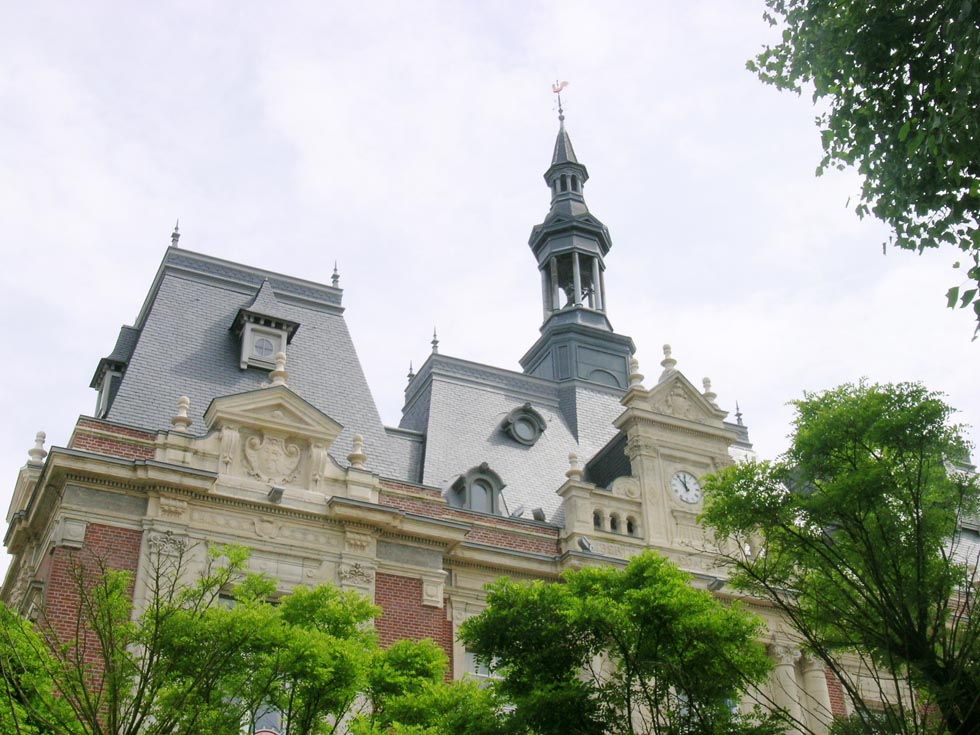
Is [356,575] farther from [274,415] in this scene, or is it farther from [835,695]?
[835,695]

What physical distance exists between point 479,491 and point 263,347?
6.73 metres

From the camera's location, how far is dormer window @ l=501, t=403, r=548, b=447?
31469 millimetres

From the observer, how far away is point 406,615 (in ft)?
79.3

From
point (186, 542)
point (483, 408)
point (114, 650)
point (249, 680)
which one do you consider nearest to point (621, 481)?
point (483, 408)

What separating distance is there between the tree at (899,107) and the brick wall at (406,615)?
14237 mm

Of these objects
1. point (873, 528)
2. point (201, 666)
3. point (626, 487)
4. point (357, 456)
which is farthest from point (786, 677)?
point (201, 666)

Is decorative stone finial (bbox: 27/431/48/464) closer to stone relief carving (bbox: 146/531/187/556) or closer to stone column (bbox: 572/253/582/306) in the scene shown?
stone relief carving (bbox: 146/531/187/556)

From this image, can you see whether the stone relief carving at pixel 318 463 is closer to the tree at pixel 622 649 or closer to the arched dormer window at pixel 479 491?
the arched dormer window at pixel 479 491

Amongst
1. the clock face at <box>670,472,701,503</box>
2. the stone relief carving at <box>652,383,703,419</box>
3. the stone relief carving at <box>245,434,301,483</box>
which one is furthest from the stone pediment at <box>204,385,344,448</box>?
the stone relief carving at <box>652,383,703,419</box>

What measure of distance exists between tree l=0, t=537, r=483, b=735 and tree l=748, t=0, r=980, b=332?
989 cm

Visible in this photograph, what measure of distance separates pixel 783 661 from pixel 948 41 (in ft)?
62.8

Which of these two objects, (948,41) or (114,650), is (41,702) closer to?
(114,650)

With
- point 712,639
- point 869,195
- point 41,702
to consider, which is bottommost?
point 41,702

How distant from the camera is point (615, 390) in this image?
3566 centimetres
